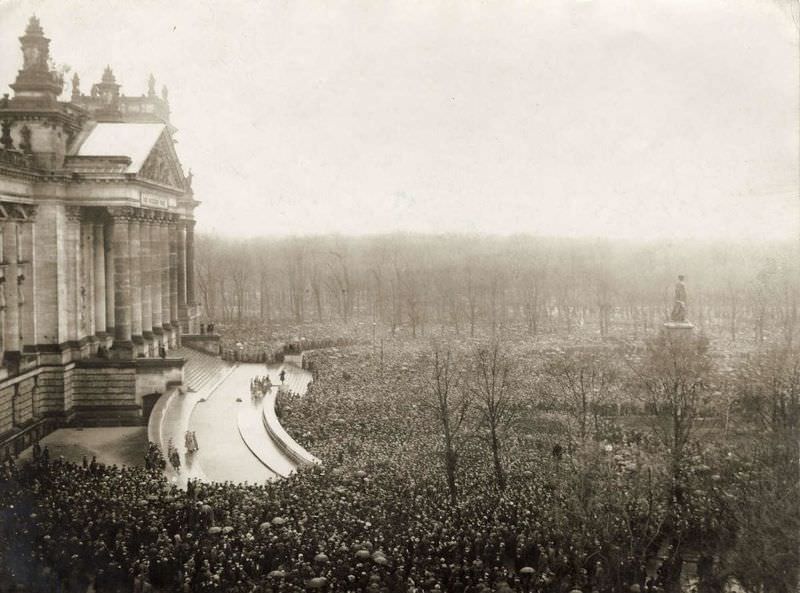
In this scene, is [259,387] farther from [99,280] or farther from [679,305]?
[679,305]

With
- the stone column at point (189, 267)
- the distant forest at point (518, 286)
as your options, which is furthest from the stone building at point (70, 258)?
the distant forest at point (518, 286)

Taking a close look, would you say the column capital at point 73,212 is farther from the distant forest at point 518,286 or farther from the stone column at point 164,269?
the distant forest at point 518,286

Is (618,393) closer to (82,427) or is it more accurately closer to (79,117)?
(82,427)

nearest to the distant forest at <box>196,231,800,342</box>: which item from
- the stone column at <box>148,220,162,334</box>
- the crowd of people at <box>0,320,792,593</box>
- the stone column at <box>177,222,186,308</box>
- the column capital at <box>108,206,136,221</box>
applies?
the stone column at <box>177,222,186,308</box>

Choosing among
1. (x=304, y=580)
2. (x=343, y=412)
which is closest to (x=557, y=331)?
(x=343, y=412)

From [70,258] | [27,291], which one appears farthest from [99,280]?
[27,291]

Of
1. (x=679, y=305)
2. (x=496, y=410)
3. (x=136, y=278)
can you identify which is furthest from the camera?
(x=679, y=305)

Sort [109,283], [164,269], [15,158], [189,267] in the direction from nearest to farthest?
[15,158] → [109,283] → [164,269] → [189,267]
